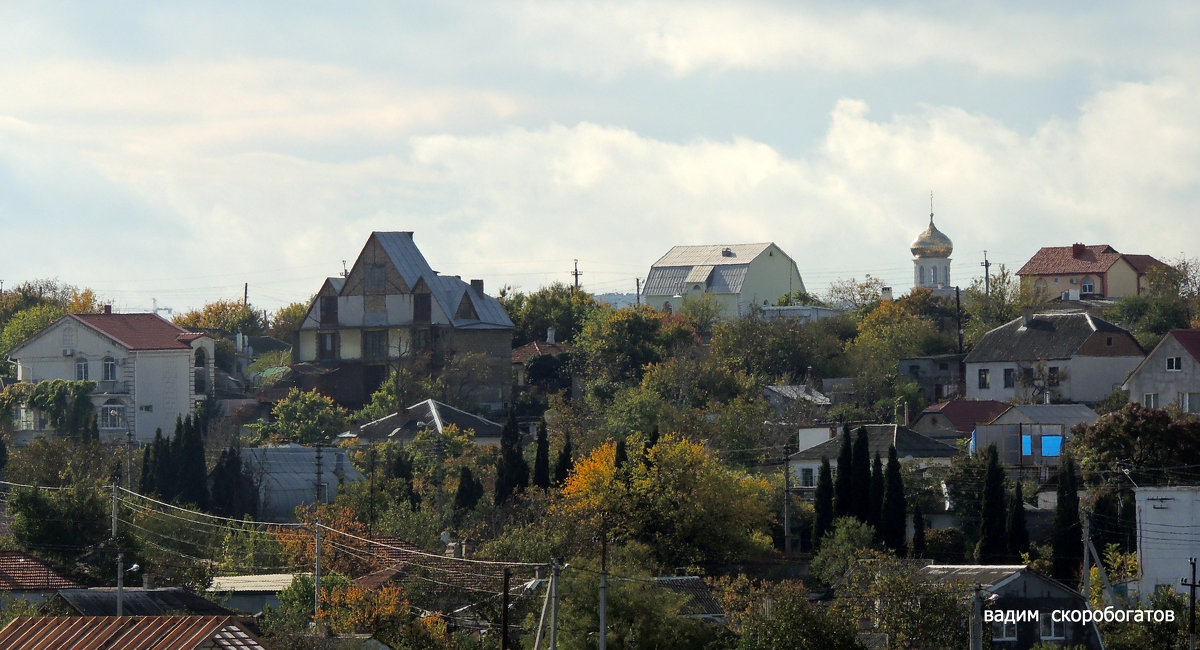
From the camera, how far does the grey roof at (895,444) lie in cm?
6525

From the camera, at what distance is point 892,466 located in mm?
57188

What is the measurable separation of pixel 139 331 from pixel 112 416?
5079 mm

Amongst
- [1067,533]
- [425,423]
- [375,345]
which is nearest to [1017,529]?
[1067,533]

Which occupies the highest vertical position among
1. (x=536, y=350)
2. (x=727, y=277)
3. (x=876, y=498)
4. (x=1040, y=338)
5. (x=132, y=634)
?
(x=727, y=277)

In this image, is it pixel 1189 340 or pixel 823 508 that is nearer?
pixel 823 508

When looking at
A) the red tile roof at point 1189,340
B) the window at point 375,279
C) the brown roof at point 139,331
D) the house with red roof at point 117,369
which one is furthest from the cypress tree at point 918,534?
the window at point 375,279

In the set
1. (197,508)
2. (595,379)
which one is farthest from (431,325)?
(197,508)

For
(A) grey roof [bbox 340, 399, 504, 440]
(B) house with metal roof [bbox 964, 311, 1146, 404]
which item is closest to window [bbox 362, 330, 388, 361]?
(A) grey roof [bbox 340, 399, 504, 440]

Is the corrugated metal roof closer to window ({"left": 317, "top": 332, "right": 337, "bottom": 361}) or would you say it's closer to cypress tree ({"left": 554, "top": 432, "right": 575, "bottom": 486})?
window ({"left": 317, "top": 332, "right": 337, "bottom": 361})

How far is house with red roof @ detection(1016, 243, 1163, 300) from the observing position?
110500 millimetres

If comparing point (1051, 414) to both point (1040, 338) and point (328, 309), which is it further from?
point (328, 309)

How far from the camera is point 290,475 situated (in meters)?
70.9

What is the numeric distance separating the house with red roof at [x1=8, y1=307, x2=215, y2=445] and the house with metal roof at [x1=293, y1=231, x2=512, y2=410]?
8510mm

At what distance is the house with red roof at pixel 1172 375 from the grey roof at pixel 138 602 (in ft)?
124
